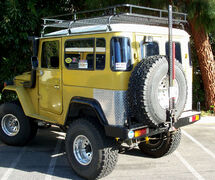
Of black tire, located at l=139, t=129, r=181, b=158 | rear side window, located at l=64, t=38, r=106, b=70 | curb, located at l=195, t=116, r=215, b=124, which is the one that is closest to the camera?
rear side window, located at l=64, t=38, r=106, b=70

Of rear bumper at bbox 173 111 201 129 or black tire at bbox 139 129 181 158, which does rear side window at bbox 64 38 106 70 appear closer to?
rear bumper at bbox 173 111 201 129

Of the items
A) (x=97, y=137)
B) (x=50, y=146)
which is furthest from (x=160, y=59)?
(x=50, y=146)

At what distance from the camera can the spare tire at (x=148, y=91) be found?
12.6 feet

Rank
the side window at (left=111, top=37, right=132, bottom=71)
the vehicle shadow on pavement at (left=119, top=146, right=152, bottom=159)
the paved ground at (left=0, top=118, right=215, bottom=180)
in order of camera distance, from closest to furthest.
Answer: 1. the side window at (left=111, top=37, right=132, bottom=71)
2. the paved ground at (left=0, top=118, right=215, bottom=180)
3. the vehicle shadow on pavement at (left=119, top=146, right=152, bottom=159)

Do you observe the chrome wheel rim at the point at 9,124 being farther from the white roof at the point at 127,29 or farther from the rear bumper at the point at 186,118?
the rear bumper at the point at 186,118

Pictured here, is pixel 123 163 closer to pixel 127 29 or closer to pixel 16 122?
pixel 127 29

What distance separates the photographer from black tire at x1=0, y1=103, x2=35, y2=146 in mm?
5816

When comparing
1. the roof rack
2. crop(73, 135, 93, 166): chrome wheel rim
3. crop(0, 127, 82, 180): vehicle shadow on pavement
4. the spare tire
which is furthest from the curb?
crop(73, 135, 93, 166): chrome wheel rim

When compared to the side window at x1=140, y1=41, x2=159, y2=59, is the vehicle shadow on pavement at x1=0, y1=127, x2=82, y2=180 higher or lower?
lower

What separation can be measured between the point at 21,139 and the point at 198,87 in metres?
7.04

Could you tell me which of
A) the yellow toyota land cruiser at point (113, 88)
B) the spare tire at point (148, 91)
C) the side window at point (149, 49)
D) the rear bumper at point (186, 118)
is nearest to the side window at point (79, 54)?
the yellow toyota land cruiser at point (113, 88)

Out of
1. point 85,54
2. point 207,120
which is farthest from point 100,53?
point 207,120

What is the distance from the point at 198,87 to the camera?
1063cm

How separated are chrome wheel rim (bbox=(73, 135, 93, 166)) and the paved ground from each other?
306 millimetres
